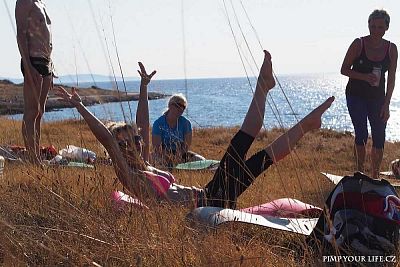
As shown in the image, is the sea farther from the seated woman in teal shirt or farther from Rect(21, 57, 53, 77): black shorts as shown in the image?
Rect(21, 57, 53, 77): black shorts

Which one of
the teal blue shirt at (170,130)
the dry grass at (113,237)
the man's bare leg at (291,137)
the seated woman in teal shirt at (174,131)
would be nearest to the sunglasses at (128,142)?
the dry grass at (113,237)

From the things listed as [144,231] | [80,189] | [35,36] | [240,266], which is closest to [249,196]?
[80,189]

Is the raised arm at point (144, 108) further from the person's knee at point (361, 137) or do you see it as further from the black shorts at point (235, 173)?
the person's knee at point (361, 137)

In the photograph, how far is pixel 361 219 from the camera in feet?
7.00

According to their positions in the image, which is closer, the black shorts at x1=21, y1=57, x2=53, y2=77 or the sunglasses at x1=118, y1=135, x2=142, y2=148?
the sunglasses at x1=118, y1=135, x2=142, y2=148

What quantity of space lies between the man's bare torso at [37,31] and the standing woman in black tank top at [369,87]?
94.2 inches

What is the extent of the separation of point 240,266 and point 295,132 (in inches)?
51.6

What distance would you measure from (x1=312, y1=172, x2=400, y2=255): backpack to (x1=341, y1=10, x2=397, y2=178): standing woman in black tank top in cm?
230

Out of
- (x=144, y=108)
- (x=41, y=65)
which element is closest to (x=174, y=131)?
(x=144, y=108)

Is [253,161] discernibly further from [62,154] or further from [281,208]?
[62,154]

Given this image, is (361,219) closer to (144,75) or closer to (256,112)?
(256,112)

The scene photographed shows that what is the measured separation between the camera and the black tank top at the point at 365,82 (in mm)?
4516

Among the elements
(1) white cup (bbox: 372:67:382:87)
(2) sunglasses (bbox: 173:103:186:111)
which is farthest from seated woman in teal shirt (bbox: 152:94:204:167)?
(1) white cup (bbox: 372:67:382:87)

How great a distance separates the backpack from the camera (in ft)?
6.72
